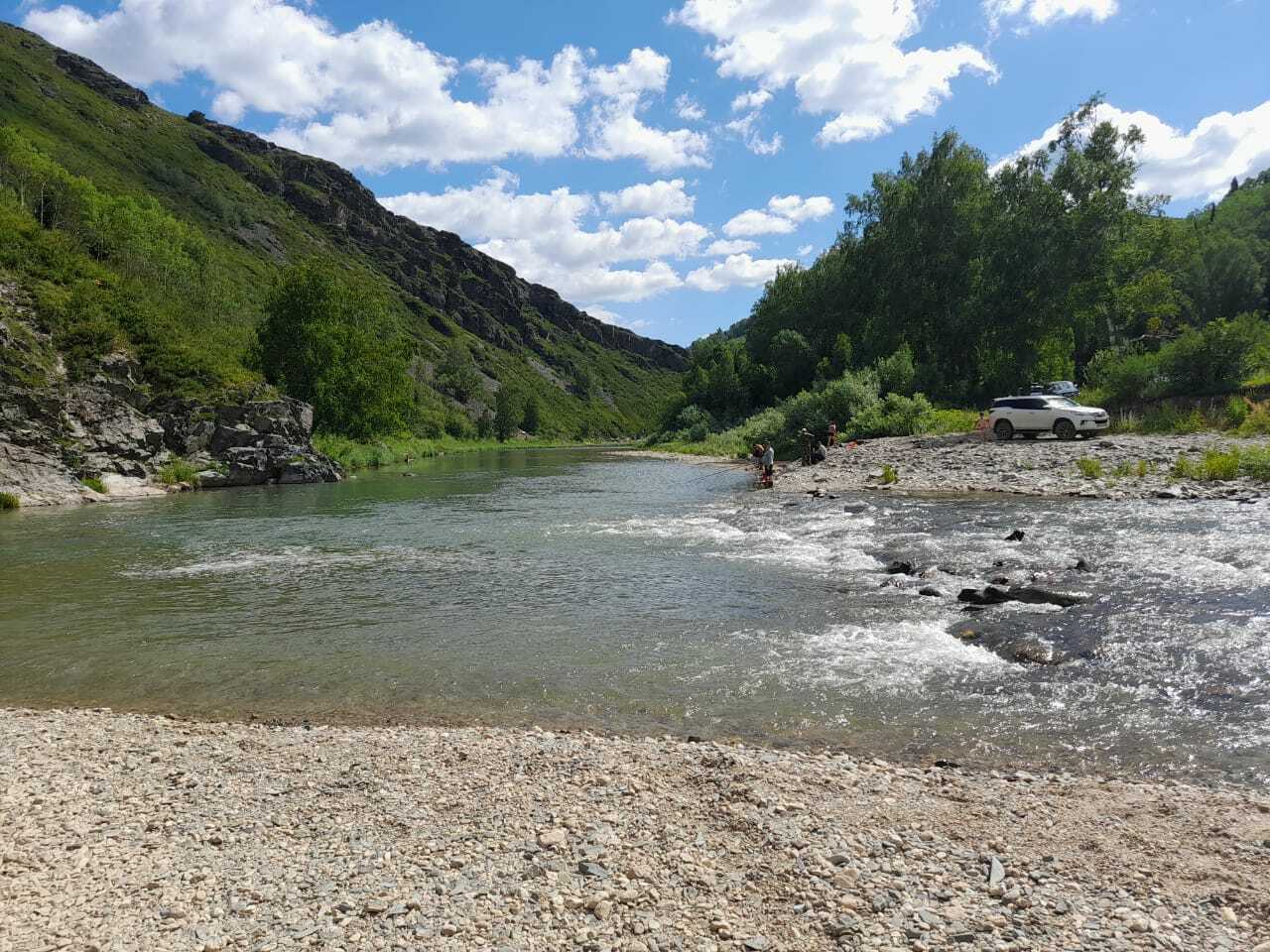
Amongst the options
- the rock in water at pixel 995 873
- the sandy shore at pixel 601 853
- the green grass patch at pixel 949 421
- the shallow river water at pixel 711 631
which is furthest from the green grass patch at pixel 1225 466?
the rock in water at pixel 995 873

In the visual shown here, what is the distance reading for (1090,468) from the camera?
27.0 m

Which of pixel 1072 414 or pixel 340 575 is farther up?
→ pixel 1072 414

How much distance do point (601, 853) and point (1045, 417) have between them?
128 ft

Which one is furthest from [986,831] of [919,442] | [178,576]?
[919,442]

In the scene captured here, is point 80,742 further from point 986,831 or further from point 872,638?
point 872,638

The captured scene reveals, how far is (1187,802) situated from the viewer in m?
5.88

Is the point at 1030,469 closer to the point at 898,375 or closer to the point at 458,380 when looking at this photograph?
the point at 898,375

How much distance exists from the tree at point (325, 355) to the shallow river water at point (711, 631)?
4122 cm

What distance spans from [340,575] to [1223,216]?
12778 cm

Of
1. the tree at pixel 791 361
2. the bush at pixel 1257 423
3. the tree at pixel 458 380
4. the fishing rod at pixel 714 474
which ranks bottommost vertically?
the fishing rod at pixel 714 474

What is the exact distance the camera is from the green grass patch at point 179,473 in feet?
127

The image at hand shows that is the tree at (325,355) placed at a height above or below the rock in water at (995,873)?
above

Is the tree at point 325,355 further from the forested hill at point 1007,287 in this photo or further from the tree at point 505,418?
the tree at point 505,418

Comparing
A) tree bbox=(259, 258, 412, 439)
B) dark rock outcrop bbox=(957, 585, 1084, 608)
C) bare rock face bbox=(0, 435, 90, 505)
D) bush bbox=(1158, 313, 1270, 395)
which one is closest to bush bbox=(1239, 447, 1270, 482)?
bush bbox=(1158, 313, 1270, 395)
